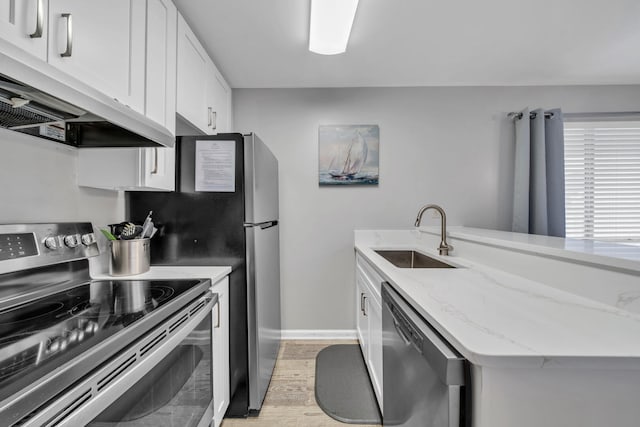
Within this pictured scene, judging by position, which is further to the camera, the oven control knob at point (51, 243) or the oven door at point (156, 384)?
the oven control knob at point (51, 243)

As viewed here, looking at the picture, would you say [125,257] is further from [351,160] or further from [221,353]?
[351,160]

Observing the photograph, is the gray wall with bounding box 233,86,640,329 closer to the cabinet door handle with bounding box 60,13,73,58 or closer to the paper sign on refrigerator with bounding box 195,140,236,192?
the paper sign on refrigerator with bounding box 195,140,236,192

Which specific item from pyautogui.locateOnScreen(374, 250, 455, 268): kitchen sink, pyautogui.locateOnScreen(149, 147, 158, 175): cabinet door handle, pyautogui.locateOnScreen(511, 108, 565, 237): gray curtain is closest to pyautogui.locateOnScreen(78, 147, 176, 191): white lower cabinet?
pyautogui.locateOnScreen(149, 147, 158, 175): cabinet door handle

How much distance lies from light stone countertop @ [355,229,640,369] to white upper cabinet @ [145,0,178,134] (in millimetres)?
1414

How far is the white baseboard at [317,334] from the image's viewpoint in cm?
256

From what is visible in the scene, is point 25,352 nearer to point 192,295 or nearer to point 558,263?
point 192,295

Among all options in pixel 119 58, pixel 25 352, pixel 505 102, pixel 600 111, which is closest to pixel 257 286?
pixel 25 352

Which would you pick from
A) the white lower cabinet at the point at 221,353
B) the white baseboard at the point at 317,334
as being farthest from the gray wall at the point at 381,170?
the white lower cabinet at the point at 221,353

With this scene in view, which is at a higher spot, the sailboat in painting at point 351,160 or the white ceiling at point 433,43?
the white ceiling at point 433,43

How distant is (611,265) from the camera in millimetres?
907

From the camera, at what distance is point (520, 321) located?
762 mm

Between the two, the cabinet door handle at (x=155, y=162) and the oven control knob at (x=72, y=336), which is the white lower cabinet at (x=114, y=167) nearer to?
the cabinet door handle at (x=155, y=162)

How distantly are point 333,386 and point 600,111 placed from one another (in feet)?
10.8

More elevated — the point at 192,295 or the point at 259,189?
the point at 259,189
